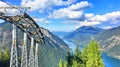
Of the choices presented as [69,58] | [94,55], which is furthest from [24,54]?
[69,58]

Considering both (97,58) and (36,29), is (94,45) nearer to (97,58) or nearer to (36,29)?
(97,58)

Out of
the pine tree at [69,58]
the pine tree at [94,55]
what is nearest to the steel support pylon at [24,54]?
the pine tree at [94,55]

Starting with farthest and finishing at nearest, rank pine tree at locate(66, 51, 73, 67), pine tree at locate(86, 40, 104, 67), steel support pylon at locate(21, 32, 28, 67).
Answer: pine tree at locate(66, 51, 73, 67)
pine tree at locate(86, 40, 104, 67)
steel support pylon at locate(21, 32, 28, 67)

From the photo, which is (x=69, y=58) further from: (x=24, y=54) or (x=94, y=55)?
(x=24, y=54)

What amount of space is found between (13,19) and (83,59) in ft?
120

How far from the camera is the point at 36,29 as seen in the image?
54562 millimetres

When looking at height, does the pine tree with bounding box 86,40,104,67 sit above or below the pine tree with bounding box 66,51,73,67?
above

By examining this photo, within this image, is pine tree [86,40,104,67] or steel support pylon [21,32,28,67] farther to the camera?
pine tree [86,40,104,67]

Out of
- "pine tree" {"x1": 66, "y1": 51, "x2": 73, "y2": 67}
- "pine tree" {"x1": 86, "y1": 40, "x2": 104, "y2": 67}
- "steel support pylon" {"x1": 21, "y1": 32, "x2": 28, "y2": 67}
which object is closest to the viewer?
"steel support pylon" {"x1": 21, "y1": 32, "x2": 28, "y2": 67}

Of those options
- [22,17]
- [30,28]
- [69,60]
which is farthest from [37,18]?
[69,60]

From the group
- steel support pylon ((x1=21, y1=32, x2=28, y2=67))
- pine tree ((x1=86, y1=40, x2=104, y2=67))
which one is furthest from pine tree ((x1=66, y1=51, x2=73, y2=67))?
steel support pylon ((x1=21, y1=32, x2=28, y2=67))

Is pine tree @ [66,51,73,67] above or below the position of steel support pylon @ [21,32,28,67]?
below

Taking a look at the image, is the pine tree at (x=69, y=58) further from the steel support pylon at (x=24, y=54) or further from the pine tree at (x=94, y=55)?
the steel support pylon at (x=24, y=54)

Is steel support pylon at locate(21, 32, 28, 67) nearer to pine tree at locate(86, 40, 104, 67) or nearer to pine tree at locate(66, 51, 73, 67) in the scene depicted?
pine tree at locate(86, 40, 104, 67)
